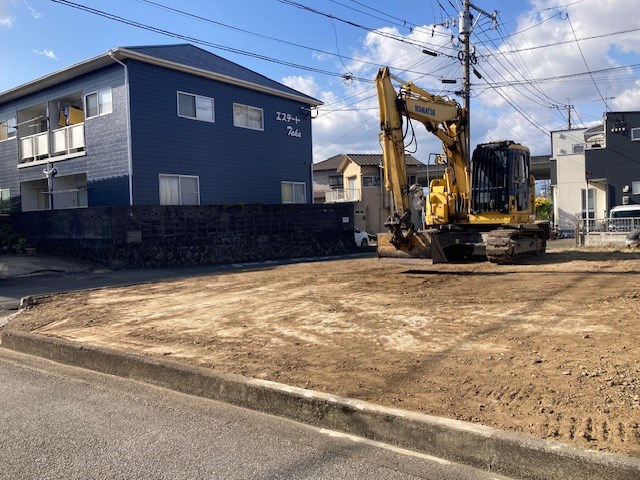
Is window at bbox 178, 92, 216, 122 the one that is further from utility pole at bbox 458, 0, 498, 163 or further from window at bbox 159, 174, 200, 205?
utility pole at bbox 458, 0, 498, 163

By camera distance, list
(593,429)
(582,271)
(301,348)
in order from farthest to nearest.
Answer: (582,271) → (301,348) → (593,429)

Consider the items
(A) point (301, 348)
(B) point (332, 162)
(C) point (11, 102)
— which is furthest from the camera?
(B) point (332, 162)

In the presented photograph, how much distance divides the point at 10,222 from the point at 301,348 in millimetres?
21553

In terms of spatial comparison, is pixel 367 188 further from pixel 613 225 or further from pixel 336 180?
pixel 613 225

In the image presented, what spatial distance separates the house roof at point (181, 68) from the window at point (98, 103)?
98cm

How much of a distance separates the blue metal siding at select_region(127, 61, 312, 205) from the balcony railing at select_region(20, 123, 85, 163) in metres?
3.51

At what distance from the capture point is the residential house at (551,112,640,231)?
31938mm

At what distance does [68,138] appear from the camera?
23031 mm

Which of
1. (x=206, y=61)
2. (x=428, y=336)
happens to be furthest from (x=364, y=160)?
(x=428, y=336)

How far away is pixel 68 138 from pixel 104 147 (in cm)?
Result: 292

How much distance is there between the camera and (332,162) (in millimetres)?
52250

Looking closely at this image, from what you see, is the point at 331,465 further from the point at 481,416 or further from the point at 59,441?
the point at 59,441

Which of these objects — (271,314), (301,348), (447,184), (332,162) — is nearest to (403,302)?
(271,314)

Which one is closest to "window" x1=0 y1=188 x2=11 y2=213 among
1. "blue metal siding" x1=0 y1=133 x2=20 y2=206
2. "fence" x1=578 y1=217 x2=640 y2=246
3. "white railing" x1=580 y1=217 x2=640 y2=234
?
"blue metal siding" x1=0 y1=133 x2=20 y2=206
